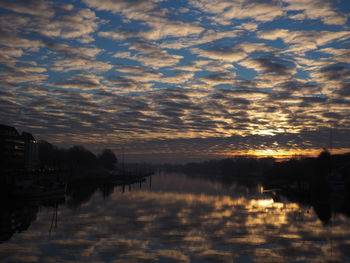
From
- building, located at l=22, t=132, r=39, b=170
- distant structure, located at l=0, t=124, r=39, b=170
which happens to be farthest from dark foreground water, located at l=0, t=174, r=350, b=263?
building, located at l=22, t=132, r=39, b=170

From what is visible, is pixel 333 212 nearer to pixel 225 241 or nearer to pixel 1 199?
pixel 225 241

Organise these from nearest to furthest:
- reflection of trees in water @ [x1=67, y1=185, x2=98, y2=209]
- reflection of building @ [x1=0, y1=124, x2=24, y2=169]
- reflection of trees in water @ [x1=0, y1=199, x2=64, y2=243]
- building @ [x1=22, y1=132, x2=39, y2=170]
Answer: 1. reflection of trees in water @ [x1=0, y1=199, x2=64, y2=243]
2. reflection of trees in water @ [x1=67, y1=185, x2=98, y2=209]
3. reflection of building @ [x1=0, y1=124, x2=24, y2=169]
4. building @ [x1=22, y1=132, x2=39, y2=170]

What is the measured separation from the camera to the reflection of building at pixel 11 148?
107m

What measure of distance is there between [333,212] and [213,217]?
760 inches

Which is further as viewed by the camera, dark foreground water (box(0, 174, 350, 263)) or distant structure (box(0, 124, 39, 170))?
distant structure (box(0, 124, 39, 170))

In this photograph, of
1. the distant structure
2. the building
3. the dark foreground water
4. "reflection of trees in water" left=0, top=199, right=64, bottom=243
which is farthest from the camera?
the building

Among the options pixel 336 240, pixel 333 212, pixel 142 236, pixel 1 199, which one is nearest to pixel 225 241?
pixel 142 236

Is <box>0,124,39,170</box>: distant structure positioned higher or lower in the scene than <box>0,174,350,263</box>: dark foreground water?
higher

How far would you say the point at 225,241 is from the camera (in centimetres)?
3070

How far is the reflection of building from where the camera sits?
350 ft

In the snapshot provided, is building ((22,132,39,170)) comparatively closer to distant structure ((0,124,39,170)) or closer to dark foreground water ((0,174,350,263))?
distant structure ((0,124,39,170))

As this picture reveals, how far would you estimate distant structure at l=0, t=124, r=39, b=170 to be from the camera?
107m

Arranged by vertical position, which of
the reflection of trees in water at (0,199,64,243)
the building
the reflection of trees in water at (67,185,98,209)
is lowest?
the reflection of trees in water at (67,185,98,209)

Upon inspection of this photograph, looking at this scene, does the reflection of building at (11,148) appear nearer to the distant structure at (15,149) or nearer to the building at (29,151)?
the distant structure at (15,149)
